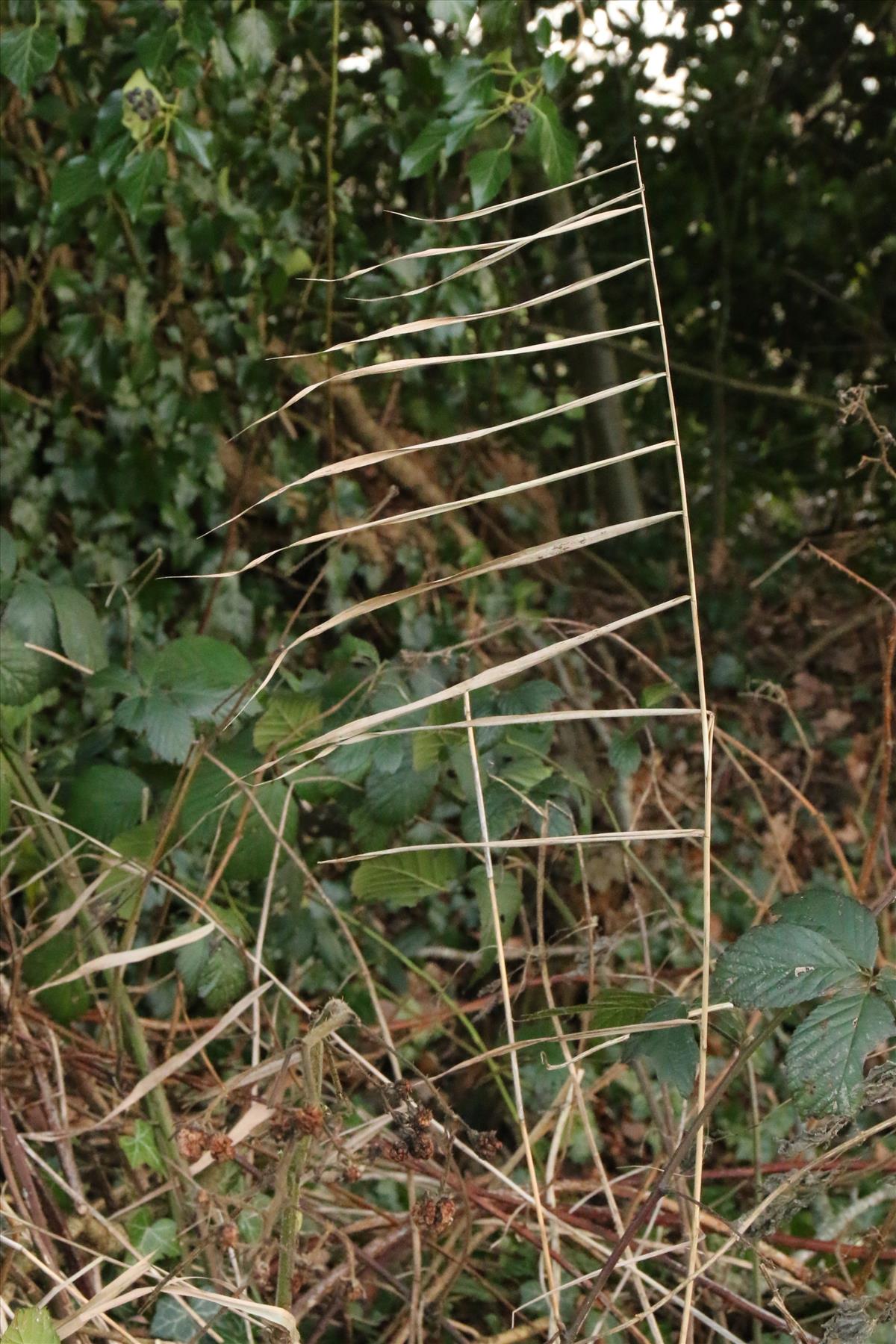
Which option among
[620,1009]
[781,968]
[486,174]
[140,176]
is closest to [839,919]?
[781,968]

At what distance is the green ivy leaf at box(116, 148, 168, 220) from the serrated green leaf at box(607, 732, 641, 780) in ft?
2.89

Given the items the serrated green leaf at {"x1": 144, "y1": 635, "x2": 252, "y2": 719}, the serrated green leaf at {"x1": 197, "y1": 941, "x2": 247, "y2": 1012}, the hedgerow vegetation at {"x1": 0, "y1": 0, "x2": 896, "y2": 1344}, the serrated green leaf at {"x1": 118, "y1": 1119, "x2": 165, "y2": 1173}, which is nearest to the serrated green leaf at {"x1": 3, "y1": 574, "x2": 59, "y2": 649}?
the hedgerow vegetation at {"x1": 0, "y1": 0, "x2": 896, "y2": 1344}

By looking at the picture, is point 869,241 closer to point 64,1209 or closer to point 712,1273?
point 712,1273

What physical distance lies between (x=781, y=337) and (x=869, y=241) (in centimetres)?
32

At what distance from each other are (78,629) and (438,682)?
39cm

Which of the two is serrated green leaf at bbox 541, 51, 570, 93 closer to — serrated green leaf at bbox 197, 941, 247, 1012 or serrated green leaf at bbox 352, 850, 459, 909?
serrated green leaf at bbox 352, 850, 459, 909

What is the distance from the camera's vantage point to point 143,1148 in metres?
1.12

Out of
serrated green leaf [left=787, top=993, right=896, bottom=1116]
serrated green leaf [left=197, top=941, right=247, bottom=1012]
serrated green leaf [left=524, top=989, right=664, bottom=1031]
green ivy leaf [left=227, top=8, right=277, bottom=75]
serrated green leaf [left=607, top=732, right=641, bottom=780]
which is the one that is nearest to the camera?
serrated green leaf [left=787, top=993, right=896, bottom=1116]

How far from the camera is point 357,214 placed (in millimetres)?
2480

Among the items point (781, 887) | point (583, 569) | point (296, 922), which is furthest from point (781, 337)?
point (296, 922)

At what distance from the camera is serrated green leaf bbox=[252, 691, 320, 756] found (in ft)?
4.33

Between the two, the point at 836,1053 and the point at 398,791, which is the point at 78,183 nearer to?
the point at 398,791

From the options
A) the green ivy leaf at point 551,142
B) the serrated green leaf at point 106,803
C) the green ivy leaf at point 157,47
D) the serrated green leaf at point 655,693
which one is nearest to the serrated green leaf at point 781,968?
the serrated green leaf at point 655,693

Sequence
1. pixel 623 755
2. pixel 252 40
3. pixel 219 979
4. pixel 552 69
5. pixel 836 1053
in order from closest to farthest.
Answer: pixel 836 1053 → pixel 219 979 → pixel 623 755 → pixel 552 69 → pixel 252 40
